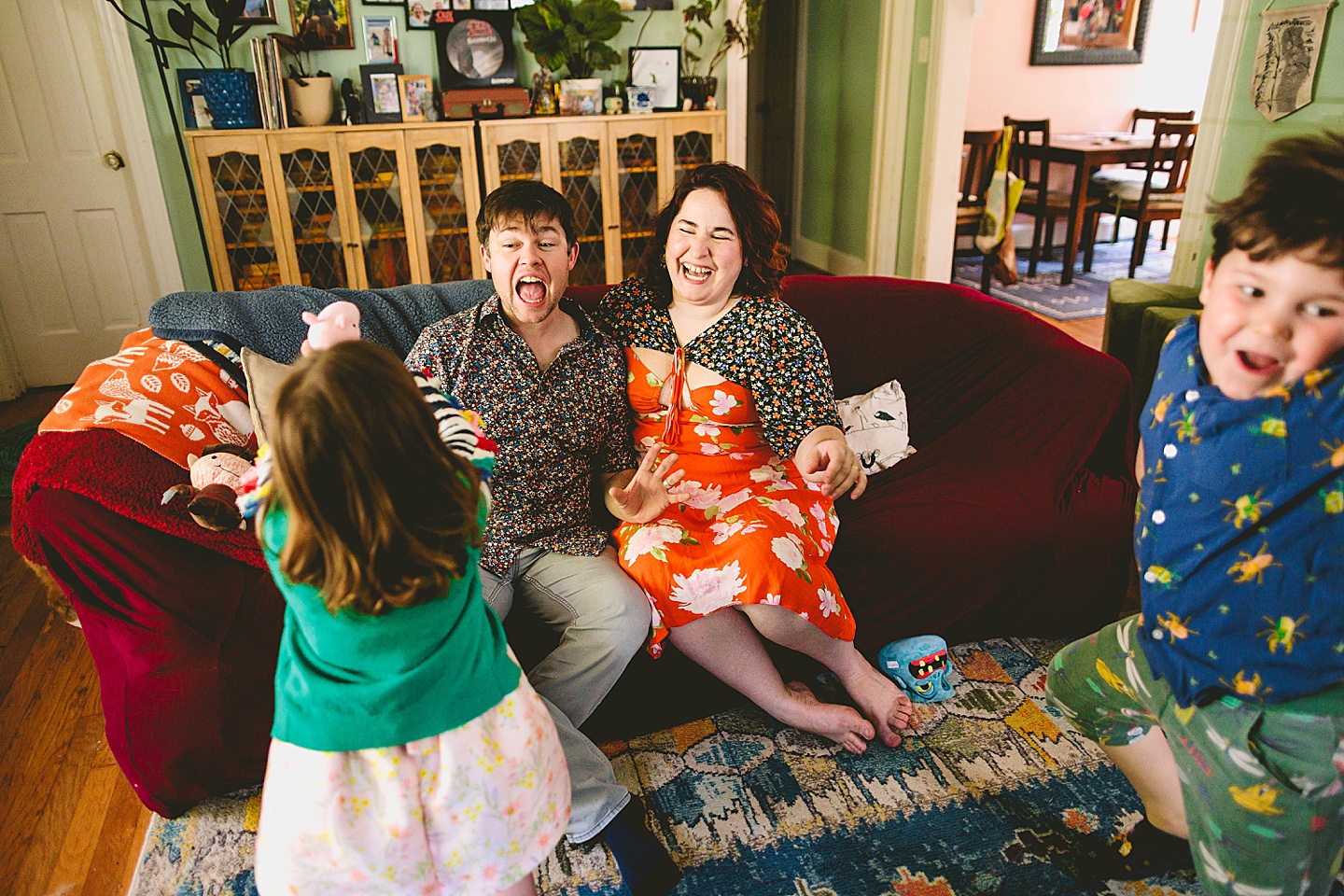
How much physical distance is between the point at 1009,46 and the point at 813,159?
5.53ft

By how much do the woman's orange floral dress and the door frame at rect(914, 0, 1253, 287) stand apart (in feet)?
6.67

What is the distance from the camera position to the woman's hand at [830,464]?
1.62 meters

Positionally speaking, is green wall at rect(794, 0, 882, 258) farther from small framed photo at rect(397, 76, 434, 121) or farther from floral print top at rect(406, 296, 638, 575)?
floral print top at rect(406, 296, 638, 575)

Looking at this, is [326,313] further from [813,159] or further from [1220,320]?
[813,159]

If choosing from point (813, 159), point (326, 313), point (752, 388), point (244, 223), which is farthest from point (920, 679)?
point (813, 159)

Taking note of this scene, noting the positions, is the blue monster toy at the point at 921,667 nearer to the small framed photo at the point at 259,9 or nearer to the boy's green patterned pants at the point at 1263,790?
the boy's green patterned pants at the point at 1263,790

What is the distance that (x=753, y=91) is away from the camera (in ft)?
19.6

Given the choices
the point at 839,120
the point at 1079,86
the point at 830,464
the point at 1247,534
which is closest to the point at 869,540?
the point at 830,464

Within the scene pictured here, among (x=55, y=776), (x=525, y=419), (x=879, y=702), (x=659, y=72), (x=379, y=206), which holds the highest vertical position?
(x=659, y=72)

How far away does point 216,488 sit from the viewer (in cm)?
138

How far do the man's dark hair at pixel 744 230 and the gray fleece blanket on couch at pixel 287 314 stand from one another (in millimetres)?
523

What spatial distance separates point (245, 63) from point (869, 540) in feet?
11.8

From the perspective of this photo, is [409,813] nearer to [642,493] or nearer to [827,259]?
[642,493]

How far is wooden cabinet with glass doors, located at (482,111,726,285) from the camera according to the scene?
389 cm
